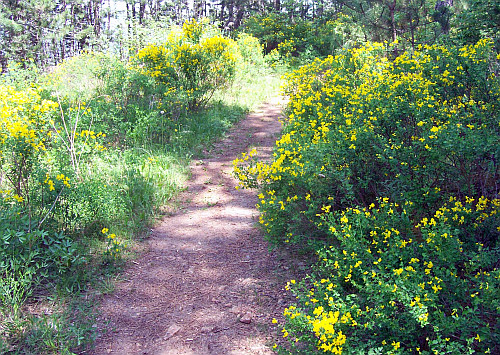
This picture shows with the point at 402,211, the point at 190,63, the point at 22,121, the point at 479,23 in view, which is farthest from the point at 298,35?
the point at 402,211

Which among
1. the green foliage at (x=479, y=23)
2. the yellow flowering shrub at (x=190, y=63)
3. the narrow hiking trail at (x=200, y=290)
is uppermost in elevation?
the green foliage at (x=479, y=23)

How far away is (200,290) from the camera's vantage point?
3398 mm

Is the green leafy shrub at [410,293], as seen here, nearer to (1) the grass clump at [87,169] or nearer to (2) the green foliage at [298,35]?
(1) the grass clump at [87,169]

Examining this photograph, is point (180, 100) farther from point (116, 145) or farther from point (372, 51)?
point (372, 51)

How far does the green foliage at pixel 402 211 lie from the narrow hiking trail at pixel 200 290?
341 millimetres

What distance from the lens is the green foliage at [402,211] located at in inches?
87.0

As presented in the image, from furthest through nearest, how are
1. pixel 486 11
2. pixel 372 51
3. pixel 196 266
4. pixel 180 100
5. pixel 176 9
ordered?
pixel 176 9 → pixel 180 100 → pixel 372 51 → pixel 486 11 → pixel 196 266

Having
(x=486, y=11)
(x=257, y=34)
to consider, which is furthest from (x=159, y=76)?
(x=257, y=34)

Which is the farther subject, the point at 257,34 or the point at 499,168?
the point at 257,34

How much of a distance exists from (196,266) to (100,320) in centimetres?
100

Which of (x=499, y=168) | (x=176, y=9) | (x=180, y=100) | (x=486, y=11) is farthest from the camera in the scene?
(x=176, y=9)

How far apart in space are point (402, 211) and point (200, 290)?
68.8 inches

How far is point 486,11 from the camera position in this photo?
4.50m

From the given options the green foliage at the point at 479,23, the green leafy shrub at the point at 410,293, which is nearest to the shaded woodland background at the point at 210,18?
the green foliage at the point at 479,23
